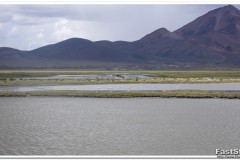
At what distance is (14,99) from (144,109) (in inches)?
671

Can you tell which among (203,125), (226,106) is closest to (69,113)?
(203,125)

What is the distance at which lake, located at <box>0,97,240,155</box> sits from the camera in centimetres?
2195

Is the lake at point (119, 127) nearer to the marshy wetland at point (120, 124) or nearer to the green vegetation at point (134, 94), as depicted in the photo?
the marshy wetland at point (120, 124)

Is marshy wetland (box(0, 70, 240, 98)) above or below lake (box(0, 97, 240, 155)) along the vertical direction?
above

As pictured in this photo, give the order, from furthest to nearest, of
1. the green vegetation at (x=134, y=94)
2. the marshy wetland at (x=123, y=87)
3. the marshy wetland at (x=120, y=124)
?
the marshy wetland at (x=123, y=87), the green vegetation at (x=134, y=94), the marshy wetland at (x=120, y=124)

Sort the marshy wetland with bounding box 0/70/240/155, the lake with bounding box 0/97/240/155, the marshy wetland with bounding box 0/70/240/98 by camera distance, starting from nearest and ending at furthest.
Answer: the lake with bounding box 0/97/240/155 < the marshy wetland with bounding box 0/70/240/155 < the marshy wetland with bounding box 0/70/240/98

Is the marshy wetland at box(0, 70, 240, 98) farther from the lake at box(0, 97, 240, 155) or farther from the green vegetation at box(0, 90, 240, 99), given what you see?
the lake at box(0, 97, 240, 155)

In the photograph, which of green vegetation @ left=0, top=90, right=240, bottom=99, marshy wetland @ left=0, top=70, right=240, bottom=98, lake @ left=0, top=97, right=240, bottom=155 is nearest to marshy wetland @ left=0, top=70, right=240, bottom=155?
lake @ left=0, top=97, right=240, bottom=155

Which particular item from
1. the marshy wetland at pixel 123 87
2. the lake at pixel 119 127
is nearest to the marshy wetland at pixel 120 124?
the lake at pixel 119 127

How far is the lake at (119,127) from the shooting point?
22.0 m

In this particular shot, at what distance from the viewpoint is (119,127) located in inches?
1102

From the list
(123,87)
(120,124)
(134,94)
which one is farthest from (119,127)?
(123,87)

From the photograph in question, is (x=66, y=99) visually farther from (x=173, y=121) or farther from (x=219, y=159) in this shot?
(x=219, y=159)

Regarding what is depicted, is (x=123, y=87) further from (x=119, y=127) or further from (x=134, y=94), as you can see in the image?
(x=119, y=127)
